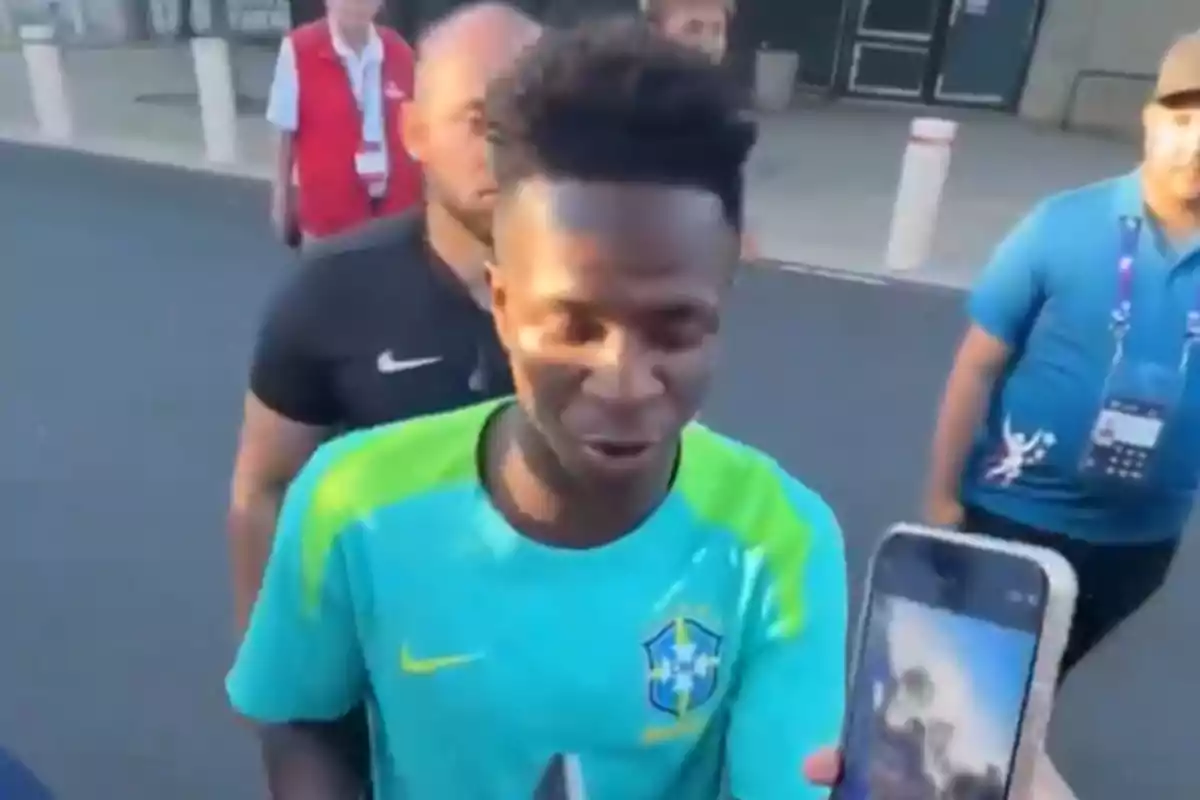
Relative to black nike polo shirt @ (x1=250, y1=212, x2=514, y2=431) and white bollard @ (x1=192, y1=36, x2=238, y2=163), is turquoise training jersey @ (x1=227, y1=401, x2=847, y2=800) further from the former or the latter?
white bollard @ (x1=192, y1=36, x2=238, y2=163)

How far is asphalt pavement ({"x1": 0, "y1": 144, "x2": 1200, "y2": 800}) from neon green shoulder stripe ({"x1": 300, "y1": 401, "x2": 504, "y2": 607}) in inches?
28.2

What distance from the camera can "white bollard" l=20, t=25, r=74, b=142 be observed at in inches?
401

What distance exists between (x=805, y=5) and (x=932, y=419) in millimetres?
10191

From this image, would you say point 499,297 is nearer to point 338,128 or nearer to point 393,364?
point 393,364

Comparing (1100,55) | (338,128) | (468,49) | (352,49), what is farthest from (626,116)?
(1100,55)

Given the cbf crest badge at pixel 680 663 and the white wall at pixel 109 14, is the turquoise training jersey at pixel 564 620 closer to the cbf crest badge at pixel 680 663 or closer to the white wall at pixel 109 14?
the cbf crest badge at pixel 680 663

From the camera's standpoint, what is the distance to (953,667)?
1.07 meters

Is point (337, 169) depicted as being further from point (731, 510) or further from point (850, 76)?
point (850, 76)

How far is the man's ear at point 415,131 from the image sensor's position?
177 centimetres

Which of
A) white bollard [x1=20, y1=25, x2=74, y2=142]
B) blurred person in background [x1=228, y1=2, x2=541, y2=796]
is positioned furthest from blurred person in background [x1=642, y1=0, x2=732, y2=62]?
white bollard [x1=20, y1=25, x2=74, y2=142]

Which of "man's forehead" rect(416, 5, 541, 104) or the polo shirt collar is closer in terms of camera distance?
"man's forehead" rect(416, 5, 541, 104)

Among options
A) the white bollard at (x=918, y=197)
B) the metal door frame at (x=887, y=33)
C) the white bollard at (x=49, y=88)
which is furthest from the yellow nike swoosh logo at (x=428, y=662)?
the metal door frame at (x=887, y=33)

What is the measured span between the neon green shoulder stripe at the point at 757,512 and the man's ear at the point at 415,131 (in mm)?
779

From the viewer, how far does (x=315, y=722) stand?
3.92ft
